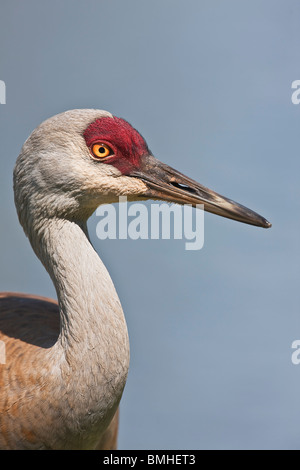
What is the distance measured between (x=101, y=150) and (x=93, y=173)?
4.5 inches

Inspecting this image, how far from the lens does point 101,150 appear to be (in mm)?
2664

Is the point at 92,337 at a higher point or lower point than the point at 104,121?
lower

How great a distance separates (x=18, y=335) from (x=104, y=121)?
1.00 meters

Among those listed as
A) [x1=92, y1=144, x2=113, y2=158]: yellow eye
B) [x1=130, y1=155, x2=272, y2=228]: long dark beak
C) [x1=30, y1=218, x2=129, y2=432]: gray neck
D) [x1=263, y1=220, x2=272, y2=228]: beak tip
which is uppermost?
[x1=92, y1=144, x2=113, y2=158]: yellow eye

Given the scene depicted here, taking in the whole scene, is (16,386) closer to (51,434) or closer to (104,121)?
(51,434)

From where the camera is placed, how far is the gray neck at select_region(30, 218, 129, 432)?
8.41 ft

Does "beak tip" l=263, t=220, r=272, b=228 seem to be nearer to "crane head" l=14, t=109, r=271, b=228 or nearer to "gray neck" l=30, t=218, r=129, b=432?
"crane head" l=14, t=109, r=271, b=228

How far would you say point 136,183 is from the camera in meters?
2.71

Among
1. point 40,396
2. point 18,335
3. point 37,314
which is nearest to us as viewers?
point 40,396

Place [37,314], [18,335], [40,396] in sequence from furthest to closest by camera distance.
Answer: [37,314], [18,335], [40,396]

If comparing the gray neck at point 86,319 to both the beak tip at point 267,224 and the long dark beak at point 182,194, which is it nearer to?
the long dark beak at point 182,194

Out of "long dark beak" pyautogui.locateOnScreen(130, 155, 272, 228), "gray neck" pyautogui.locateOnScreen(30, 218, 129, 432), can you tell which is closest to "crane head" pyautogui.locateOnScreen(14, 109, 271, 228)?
"long dark beak" pyautogui.locateOnScreen(130, 155, 272, 228)

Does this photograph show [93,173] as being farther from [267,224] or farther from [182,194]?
[267,224]
